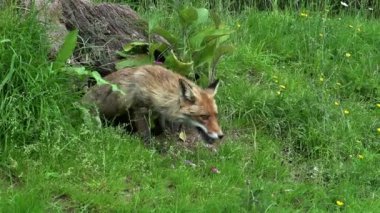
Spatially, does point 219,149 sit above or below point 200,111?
below

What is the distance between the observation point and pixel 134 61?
8.23 metres

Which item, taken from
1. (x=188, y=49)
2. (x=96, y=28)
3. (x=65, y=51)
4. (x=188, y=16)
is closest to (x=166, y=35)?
(x=188, y=49)

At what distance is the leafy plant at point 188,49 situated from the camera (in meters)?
8.11

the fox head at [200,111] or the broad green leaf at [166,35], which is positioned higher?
the broad green leaf at [166,35]

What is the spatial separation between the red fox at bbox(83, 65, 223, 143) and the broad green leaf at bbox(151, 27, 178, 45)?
65 centimetres

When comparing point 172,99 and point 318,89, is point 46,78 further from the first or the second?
point 318,89

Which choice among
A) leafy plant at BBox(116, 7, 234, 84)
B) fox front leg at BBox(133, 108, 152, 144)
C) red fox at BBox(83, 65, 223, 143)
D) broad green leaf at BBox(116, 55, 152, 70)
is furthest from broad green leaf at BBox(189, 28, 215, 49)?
fox front leg at BBox(133, 108, 152, 144)

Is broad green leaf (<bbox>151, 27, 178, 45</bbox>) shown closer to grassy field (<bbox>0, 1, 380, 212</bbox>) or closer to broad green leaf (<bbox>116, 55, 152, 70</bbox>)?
broad green leaf (<bbox>116, 55, 152, 70</bbox>)

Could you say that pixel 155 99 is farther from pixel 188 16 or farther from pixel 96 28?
pixel 96 28

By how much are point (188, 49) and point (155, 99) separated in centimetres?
93

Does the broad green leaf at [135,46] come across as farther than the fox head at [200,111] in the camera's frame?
Yes

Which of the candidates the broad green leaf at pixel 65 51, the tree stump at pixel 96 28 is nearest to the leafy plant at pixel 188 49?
the tree stump at pixel 96 28

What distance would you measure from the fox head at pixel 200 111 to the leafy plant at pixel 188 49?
0.65m

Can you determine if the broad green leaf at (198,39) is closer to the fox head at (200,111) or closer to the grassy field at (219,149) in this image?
the grassy field at (219,149)
